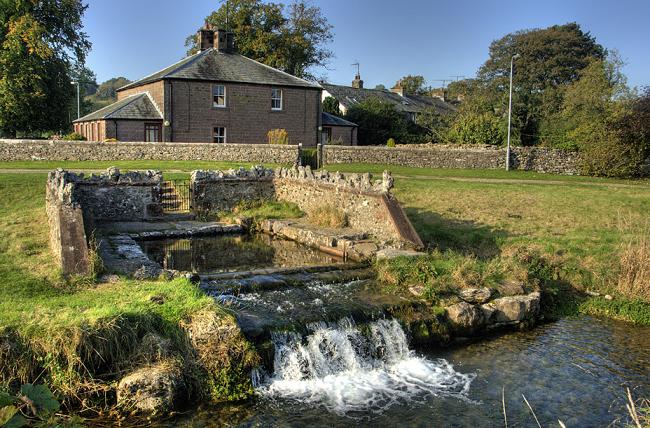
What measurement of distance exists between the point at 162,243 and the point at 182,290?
7.18 m

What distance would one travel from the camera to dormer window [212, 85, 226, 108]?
124 ft

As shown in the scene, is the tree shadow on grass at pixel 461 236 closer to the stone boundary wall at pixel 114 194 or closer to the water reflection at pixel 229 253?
the water reflection at pixel 229 253

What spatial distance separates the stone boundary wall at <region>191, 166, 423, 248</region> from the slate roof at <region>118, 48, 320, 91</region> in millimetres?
18228

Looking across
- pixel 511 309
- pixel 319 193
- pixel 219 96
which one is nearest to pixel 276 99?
pixel 219 96

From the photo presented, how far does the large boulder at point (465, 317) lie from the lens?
35.8 ft

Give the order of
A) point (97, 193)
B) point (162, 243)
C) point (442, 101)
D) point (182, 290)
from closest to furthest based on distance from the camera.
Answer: point (182, 290), point (162, 243), point (97, 193), point (442, 101)

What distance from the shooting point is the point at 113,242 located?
48.0 ft

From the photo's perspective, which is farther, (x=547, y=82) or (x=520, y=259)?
(x=547, y=82)

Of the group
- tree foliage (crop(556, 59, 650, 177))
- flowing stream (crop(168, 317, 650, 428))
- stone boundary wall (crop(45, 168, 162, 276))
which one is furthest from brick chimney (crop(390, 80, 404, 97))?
flowing stream (crop(168, 317, 650, 428))

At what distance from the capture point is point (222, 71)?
3831cm

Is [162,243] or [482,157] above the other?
[482,157]

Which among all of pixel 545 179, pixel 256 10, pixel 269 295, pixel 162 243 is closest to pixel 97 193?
pixel 162 243

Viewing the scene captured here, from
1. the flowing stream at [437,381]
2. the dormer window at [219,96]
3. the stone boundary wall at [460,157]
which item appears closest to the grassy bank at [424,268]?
the flowing stream at [437,381]

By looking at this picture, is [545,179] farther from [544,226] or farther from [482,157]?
[544,226]
